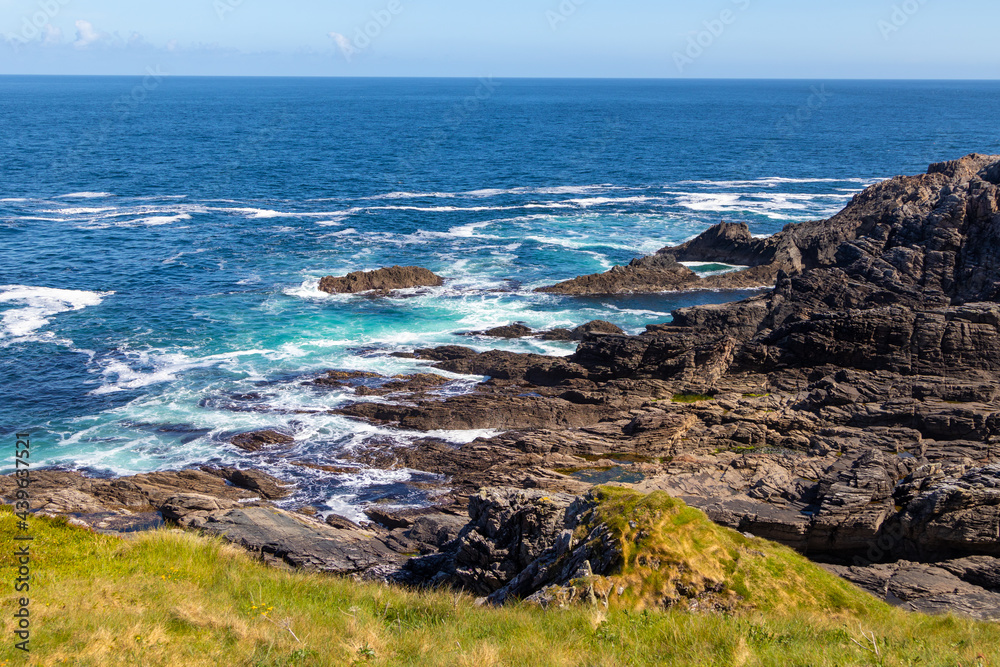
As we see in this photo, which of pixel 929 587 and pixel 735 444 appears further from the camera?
pixel 735 444

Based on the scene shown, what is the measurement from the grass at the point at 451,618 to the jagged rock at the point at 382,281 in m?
35.9

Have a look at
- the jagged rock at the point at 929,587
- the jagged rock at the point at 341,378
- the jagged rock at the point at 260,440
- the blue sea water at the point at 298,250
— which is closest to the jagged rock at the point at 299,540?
the blue sea water at the point at 298,250

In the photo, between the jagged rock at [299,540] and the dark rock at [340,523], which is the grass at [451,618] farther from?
the dark rock at [340,523]

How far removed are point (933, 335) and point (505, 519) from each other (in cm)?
2402

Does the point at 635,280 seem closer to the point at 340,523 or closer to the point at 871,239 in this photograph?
the point at 871,239

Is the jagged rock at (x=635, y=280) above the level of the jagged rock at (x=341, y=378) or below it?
above

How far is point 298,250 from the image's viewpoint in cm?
6350

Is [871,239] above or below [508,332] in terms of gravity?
above

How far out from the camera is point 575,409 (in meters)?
33.1

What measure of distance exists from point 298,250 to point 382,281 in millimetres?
13796

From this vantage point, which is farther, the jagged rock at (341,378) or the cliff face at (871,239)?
the cliff face at (871,239)

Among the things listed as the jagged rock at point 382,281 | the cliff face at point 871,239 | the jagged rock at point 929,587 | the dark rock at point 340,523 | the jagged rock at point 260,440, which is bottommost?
the dark rock at point 340,523

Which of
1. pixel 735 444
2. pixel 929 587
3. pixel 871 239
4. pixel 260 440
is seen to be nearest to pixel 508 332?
pixel 260 440

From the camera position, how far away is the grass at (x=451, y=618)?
11.6 meters
